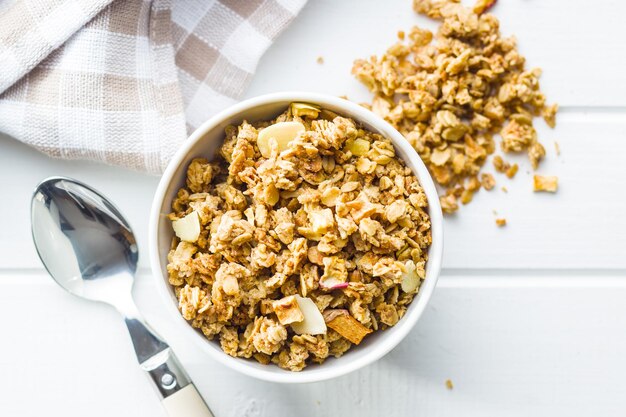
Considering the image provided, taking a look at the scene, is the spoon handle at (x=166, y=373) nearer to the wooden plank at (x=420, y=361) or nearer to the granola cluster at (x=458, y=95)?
the wooden plank at (x=420, y=361)

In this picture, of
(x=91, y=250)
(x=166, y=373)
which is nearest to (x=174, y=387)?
(x=166, y=373)

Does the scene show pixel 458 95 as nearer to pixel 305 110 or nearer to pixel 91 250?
pixel 305 110

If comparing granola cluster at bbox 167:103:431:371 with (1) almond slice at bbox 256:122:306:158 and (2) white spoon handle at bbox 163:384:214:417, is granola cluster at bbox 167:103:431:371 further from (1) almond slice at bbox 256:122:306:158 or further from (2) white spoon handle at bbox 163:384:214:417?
(2) white spoon handle at bbox 163:384:214:417

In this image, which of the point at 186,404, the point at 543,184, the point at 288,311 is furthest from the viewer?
the point at 543,184

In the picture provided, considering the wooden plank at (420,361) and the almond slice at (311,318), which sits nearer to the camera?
the almond slice at (311,318)

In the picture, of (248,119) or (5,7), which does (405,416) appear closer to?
(248,119)

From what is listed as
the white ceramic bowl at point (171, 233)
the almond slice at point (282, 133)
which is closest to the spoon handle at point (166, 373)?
the white ceramic bowl at point (171, 233)

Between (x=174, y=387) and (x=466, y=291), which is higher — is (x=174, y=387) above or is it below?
below
